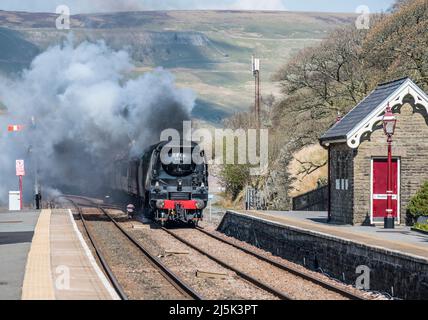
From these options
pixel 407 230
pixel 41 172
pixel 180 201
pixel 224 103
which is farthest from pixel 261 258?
pixel 224 103

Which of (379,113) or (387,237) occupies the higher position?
(379,113)

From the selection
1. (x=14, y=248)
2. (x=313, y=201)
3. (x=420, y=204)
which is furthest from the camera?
(x=313, y=201)

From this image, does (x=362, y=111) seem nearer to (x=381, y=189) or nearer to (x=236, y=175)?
(x=381, y=189)

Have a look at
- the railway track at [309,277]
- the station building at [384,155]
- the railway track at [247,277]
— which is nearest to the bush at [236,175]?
the railway track at [309,277]

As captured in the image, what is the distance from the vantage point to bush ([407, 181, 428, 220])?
87.6 feet

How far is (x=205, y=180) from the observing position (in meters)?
34.3

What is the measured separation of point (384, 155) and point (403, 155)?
1.97 feet

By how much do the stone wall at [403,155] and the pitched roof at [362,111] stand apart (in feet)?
2.06

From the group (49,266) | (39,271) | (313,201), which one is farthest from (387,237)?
(313,201)

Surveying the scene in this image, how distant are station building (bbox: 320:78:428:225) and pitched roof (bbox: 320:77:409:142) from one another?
2.0 inches

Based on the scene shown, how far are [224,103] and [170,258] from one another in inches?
6256

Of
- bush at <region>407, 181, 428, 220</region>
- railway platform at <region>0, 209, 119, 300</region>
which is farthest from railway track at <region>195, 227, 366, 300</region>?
bush at <region>407, 181, 428, 220</region>

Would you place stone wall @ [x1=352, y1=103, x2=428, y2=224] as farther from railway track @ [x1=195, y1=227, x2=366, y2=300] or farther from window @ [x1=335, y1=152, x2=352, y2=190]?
railway track @ [x1=195, y1=227, x2=366, y2=300]

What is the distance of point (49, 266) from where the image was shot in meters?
18.8
